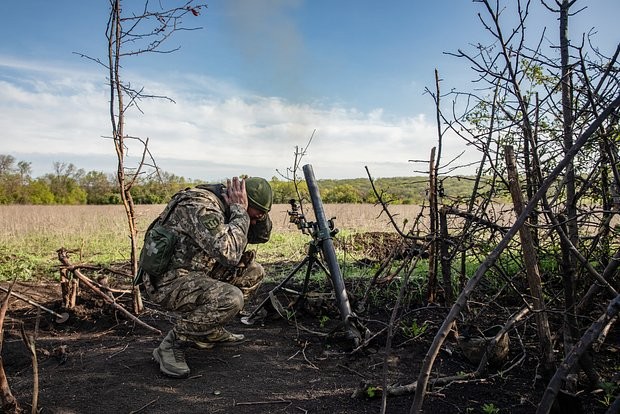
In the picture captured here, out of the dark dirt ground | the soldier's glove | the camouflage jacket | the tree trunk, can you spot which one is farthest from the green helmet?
the tree trunk

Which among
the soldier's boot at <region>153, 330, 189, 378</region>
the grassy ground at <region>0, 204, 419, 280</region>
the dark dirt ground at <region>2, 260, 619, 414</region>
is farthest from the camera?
the grassy ground at <region>0, 204, 419, 280</region>

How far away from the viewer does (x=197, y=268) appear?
3.71 meters

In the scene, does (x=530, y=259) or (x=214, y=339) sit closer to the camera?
(x=530, y=259)

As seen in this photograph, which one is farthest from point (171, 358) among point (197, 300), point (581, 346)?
point (581, 346)

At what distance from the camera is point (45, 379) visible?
334 cm

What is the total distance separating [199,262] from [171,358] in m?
0.74

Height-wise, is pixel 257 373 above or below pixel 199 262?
below

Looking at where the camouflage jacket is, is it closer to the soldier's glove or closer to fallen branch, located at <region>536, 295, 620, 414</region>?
the soldier's glove

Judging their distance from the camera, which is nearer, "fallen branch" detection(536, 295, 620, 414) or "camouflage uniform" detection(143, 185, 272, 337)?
"fallen branch" detection(536, 295, 620, 414)

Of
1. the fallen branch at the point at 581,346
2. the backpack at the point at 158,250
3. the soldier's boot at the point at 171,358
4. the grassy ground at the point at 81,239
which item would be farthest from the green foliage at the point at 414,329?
the grassy ground at the point at 81,239

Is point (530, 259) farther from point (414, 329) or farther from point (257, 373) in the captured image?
point (257, 373)

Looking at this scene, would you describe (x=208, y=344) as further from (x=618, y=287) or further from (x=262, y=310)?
(x=618, y=287)

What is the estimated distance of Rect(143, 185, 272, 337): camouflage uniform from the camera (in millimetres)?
3502

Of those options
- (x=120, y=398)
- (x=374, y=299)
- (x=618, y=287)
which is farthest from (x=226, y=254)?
(x=618, y=287)
